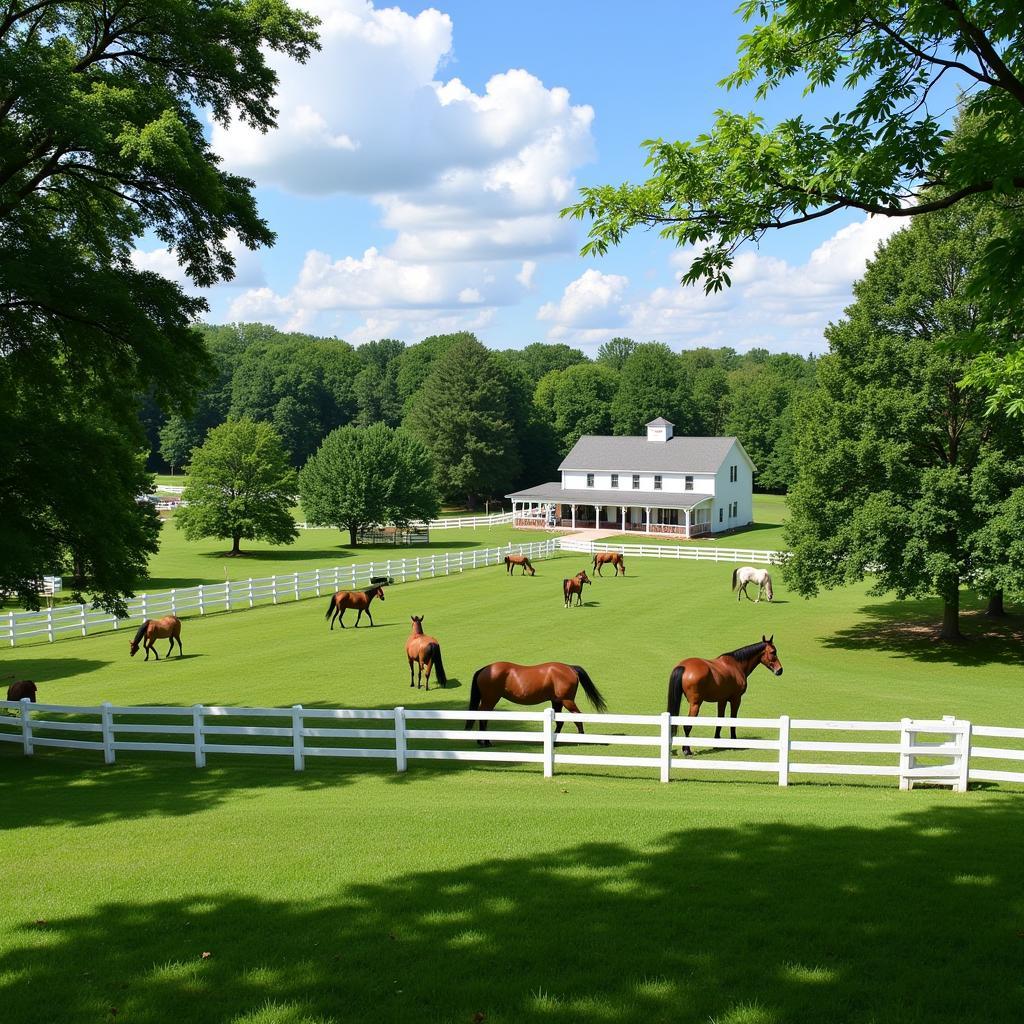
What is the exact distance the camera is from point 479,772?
12828mm

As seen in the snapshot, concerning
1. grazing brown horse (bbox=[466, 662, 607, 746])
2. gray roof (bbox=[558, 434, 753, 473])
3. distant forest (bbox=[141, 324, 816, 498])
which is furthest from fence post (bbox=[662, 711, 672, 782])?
distant forest (bbox=[141, 324, 816, 498])

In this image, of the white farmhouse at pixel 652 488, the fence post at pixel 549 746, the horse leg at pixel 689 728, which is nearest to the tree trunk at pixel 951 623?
the horse leg at pixel 689 728

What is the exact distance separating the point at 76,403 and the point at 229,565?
119ft

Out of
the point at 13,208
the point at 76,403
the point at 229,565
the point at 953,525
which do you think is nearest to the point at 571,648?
the point at 953,525

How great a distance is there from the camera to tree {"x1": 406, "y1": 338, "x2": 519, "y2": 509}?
84.6 m

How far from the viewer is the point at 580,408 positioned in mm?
101750

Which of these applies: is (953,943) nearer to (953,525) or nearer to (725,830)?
(725,830)

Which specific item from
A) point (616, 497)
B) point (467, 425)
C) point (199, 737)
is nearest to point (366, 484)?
point (616, 497)

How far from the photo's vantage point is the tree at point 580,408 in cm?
10088

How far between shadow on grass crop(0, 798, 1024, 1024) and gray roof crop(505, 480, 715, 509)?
188ft

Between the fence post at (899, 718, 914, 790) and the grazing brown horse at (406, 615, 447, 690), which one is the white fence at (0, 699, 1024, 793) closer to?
the fence post at (899, 718, 914, 790)

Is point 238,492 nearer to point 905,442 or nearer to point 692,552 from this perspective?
point 692,552

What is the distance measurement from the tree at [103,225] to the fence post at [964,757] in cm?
1232

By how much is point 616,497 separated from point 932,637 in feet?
137
